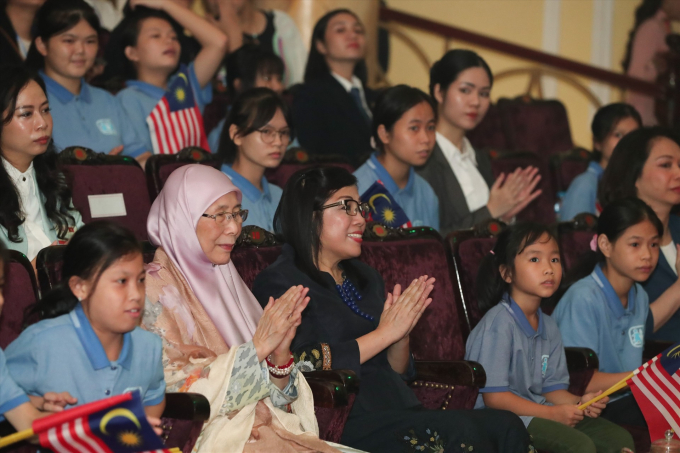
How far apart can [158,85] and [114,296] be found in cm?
218

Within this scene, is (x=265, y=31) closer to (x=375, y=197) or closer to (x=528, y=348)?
(x=375, y=197)

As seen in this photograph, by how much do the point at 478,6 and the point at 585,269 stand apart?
4.21 metres

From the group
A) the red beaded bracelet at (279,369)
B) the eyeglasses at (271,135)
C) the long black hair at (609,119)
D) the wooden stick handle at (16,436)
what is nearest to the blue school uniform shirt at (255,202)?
the eyeglasses at (271,135)

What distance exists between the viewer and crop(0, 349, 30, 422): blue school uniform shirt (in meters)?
1.79

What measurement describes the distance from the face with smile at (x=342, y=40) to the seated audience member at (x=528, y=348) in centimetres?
189

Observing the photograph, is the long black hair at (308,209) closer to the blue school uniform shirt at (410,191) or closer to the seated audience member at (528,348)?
the seated audience member at (528,348)

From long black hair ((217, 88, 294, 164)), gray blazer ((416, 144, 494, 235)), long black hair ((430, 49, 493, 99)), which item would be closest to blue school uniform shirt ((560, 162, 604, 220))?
gray blazer ((416, 144, 494, 235))

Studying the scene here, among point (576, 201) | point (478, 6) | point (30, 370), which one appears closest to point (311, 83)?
point (576, 201)

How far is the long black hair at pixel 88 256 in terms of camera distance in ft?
6.28

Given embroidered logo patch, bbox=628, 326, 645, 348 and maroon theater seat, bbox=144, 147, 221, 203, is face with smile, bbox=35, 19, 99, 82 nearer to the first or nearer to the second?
maroon theater seat, bbox=144, 147, 221, 203

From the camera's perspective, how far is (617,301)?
119 inches

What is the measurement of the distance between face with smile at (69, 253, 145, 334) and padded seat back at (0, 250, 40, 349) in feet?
0.79

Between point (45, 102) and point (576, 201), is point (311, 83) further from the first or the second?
point (45, 102)

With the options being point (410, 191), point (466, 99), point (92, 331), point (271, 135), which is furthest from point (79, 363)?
point (466, 99)
